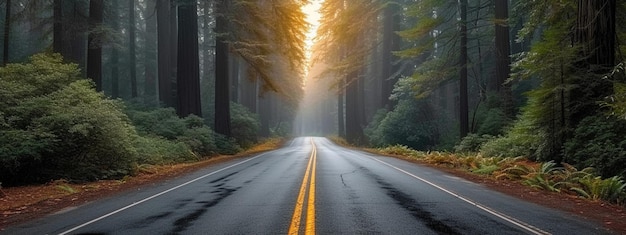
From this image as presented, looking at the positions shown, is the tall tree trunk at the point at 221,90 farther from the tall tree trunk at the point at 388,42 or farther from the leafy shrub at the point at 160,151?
the tall tree trunk at the point at 388,42

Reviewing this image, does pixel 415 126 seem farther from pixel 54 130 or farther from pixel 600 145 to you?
pixel 54 130

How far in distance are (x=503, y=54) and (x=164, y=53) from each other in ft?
71.6

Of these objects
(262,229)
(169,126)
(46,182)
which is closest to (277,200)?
(262,229)

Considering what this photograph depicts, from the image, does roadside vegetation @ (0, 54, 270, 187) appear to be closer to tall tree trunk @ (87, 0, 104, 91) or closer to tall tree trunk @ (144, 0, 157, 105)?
tall tree trunk @ (87, 0, 104, 91)

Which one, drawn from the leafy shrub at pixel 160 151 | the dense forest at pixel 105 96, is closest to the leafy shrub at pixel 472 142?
the dense forest at pixel 105 96

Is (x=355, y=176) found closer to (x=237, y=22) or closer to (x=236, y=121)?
(x=237, y=22)

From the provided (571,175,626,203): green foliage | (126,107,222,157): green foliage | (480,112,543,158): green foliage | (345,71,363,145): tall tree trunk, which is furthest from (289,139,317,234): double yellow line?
(345,71,363,145): tall tree trunk

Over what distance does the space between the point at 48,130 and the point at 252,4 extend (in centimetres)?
1477

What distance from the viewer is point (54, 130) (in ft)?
38.3

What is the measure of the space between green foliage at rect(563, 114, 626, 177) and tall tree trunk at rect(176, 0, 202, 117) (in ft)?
60.1

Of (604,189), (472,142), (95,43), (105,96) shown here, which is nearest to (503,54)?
(472,142)

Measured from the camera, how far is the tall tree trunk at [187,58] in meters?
23.2

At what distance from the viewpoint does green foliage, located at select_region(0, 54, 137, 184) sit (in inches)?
432

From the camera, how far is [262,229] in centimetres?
622
